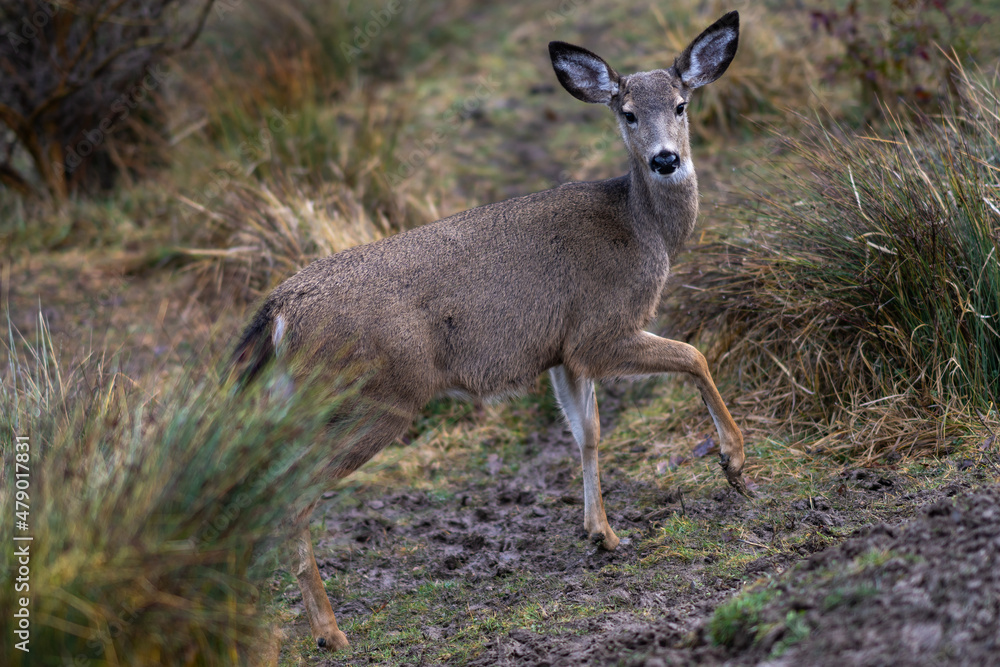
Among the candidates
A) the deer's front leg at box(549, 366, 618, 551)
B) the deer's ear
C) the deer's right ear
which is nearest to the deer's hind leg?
the deer's front leg at box(549, 366, 618, 551)

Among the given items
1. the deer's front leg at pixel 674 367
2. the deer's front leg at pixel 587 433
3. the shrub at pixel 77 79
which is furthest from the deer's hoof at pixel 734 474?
the shrub at pixel 77 79

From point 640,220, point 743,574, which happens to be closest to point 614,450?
point 640,220

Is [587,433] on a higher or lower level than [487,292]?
lower

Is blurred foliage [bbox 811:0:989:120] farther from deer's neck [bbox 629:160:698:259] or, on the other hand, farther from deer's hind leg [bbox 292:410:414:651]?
deer's hind leg [bbox 292:410:414:651]

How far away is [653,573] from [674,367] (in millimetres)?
1151

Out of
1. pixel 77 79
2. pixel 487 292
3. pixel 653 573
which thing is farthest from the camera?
pixel 77 79

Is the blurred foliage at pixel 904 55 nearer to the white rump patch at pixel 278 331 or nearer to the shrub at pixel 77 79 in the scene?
the white rump patch at pixel 278 331

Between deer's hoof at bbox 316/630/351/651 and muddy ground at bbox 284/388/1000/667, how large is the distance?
0.07 m

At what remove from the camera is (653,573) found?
4504 mm

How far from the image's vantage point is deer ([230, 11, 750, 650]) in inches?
179

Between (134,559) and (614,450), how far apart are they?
3844 millimetres

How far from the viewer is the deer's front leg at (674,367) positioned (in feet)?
16.6

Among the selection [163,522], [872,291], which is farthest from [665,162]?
[163,522]

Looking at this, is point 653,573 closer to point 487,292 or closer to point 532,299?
point 532,299
